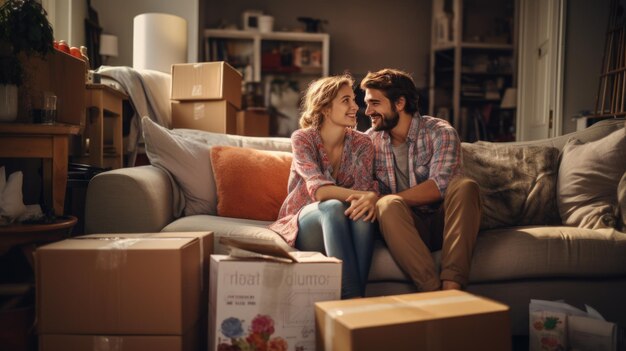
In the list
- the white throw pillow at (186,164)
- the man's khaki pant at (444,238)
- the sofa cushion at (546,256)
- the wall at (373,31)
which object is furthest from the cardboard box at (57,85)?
the wall at (373,31)

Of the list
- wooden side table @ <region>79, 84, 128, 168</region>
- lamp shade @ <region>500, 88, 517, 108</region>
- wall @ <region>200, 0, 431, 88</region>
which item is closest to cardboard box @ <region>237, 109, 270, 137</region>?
wooden side table @ <region>79, 84, 128, 168</region>

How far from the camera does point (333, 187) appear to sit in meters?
1.83

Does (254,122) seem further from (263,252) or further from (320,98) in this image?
(263,252)

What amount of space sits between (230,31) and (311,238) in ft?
14.2

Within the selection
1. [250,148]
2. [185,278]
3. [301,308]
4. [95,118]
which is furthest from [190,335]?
[95,118]

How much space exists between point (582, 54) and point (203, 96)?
2.92 metres

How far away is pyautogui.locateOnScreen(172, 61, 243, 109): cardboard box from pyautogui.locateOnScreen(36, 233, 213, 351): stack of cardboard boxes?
1.98 metres

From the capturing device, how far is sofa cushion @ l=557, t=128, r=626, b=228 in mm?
1955

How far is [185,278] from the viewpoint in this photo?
135 cm

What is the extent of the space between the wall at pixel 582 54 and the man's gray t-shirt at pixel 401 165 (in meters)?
2.57

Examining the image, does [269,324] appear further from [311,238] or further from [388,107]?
[388,107]

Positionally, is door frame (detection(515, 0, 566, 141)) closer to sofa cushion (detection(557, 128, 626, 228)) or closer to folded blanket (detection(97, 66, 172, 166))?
sofa cushion (detection(557, 128, 626, 228))

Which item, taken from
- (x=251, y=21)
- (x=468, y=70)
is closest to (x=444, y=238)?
(x=468, y=70)

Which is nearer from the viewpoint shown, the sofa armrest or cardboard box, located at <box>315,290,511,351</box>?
cardboard box, located at <box>315,290,511,351</box>
